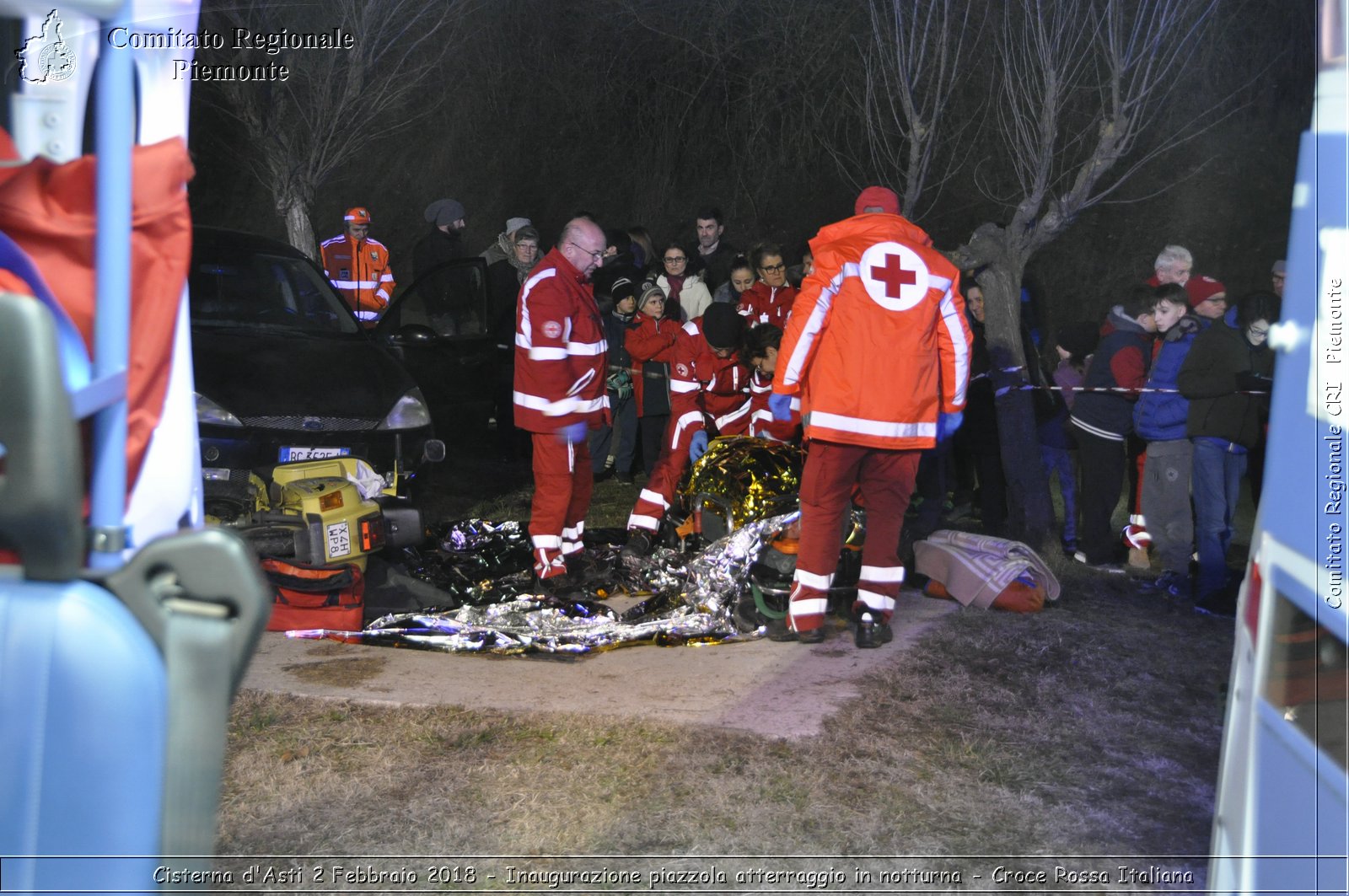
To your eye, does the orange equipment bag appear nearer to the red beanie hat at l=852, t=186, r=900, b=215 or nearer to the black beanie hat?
the black beanie hat

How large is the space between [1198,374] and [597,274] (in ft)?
16.2

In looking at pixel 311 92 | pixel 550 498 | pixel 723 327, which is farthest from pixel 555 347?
pixel 311 92

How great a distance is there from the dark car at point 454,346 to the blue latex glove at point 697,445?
7.49 feet

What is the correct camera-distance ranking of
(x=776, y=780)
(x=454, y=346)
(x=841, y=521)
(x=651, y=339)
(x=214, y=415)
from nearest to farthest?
(x=776, y=780)
(x=841, y=521)
(x=214, y=415)
(x=651, y=339)
(x=454, y=346)

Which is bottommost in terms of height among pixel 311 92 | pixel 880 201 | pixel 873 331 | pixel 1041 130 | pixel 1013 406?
pixel 1013 406

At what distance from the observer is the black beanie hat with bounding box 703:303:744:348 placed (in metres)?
7.40

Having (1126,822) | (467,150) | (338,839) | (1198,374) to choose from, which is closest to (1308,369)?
(1126,822)

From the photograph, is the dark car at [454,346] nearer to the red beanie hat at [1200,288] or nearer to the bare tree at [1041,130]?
the bare tree at [1041,130]

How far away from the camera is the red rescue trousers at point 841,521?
559 cm

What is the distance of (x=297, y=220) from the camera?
37.9 feet

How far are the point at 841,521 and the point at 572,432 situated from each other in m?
1.71

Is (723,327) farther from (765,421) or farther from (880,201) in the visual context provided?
(880,201)

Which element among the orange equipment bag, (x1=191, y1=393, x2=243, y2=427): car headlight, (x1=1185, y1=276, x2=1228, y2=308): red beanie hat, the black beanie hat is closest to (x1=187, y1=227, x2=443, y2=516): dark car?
(x1=191, y1=393, x2=243, y2=427): car headlight

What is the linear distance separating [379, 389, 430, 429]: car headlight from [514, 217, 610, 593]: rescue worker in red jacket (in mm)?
703
